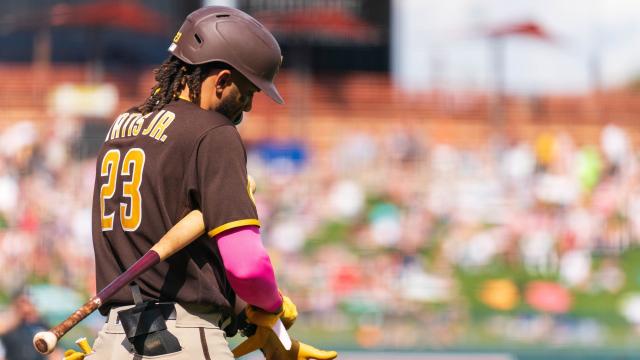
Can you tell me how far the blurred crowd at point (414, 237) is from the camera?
12.4 metres

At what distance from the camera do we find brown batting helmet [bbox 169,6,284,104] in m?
3.01

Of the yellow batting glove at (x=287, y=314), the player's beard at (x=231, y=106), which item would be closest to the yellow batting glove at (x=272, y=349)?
the yellow batting glove at (x=287, y=314)

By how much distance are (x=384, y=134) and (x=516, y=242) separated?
250 centimetres

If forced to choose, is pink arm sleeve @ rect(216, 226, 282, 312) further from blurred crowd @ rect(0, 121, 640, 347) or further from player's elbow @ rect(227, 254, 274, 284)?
blurred crowd @ rect(0, 121, 640, 347)

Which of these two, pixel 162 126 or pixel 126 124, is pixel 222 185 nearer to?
pixel 162 126

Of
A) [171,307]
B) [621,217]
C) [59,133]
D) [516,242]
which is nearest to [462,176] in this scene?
[516,242]

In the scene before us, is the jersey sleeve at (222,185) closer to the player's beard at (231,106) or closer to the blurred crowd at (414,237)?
the player's beard at (231,106)

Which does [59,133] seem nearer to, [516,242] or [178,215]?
[516,242]

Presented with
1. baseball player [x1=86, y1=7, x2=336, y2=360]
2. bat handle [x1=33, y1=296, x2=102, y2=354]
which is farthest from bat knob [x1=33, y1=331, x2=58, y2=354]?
baseball player [x1=86, y1=7, x2=336, y2=360]

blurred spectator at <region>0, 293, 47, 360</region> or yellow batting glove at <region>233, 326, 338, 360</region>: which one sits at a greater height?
yellow batting glove at <region>233, 326, 338, 360</region>

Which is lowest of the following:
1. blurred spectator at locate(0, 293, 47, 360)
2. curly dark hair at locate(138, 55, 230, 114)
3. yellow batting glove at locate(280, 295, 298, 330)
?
blurred spectator at locate(0, 293, 47, 360)

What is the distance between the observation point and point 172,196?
9.66 feet

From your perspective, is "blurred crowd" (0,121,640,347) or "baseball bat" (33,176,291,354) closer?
"baseball bat" (33,176,291,354)

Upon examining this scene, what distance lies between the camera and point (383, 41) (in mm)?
19156
